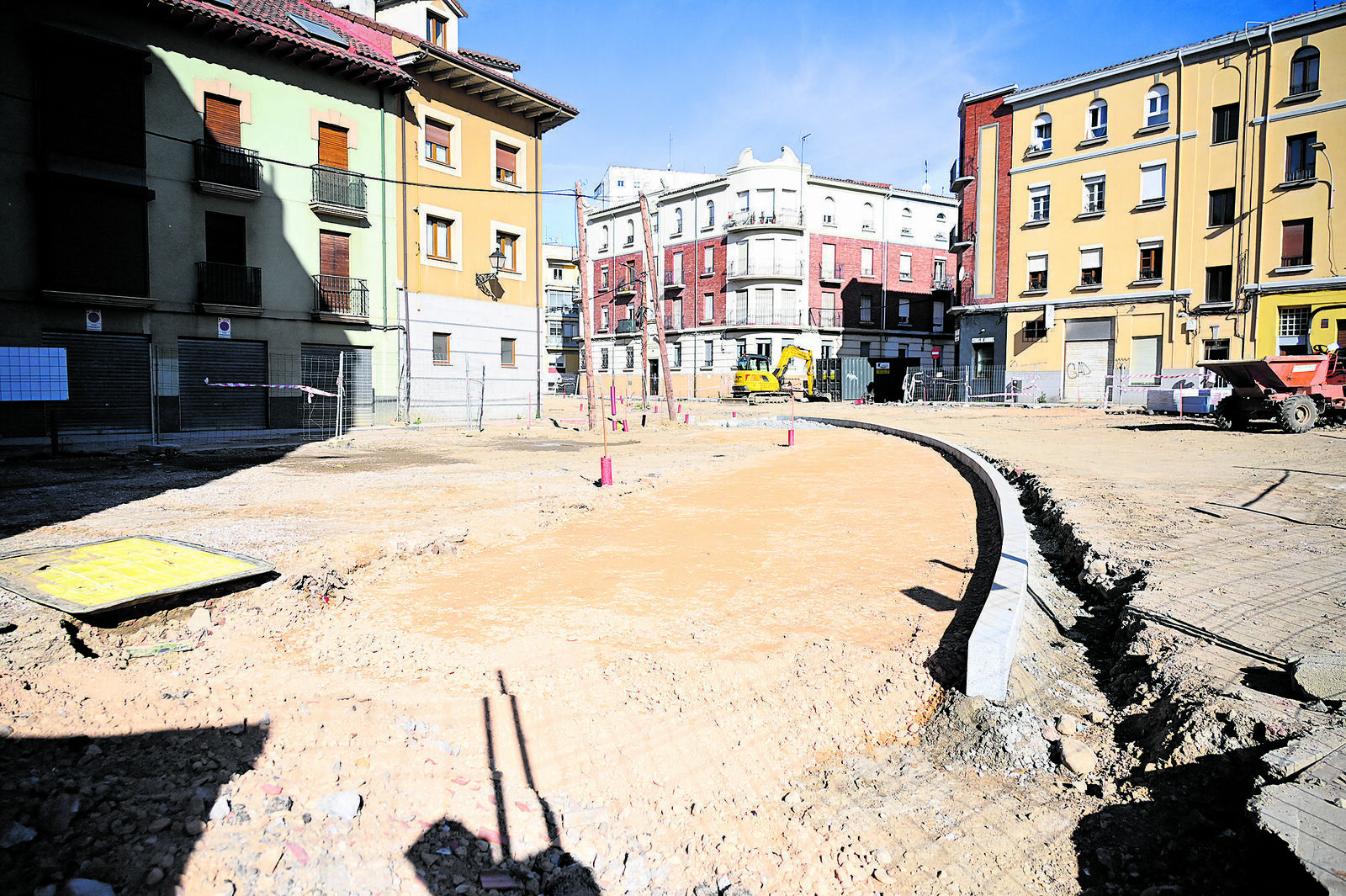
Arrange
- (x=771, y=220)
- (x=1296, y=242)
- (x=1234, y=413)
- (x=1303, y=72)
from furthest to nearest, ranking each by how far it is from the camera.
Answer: (x=771, y=220)
(x=1296, y=242)
(x=1303, y=72)
(x=1234, y=413)

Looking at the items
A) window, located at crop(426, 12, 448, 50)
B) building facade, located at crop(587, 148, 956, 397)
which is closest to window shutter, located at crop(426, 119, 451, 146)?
window, located at crop(426, 12, 448, 50)

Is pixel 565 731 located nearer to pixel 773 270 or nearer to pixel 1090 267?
pixel 1090 267

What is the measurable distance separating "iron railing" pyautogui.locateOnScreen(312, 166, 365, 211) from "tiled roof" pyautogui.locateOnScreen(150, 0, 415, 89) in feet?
9.96

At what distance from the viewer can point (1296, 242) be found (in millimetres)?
31359

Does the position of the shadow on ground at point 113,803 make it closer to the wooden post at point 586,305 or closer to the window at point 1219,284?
the wooden post at point 586,305

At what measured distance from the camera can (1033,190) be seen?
3728 centimetres

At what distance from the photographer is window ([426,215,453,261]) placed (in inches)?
1006

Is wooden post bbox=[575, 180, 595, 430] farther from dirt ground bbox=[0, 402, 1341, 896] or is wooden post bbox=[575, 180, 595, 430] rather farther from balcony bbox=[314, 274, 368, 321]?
dirt ground bbox=[0, 402, 1341, 896]

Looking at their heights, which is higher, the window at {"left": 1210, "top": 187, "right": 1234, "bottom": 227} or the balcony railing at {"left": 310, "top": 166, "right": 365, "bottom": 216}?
the window at {"left": 1210, "top": 187, "right": 1234, "bottom": 227}

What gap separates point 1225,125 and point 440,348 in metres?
33.0

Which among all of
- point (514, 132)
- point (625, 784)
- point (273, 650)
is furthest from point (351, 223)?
point (625, 784)

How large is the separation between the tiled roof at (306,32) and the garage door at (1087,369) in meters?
30.1

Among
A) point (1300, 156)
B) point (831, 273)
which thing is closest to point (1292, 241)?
point (1300, 156)

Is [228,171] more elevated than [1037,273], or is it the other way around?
[1037,273]
